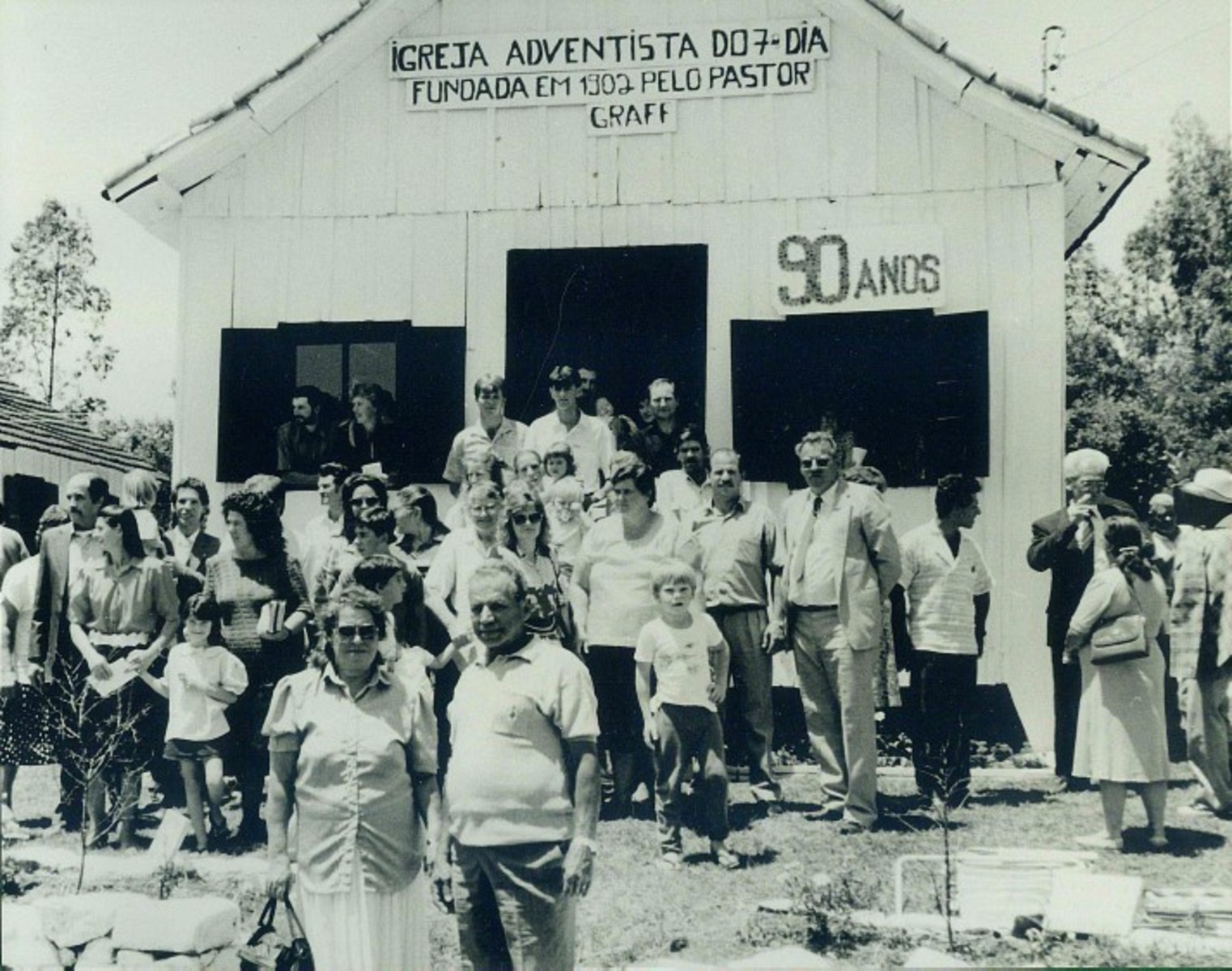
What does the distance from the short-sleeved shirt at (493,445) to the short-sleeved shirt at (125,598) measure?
4.53 ft

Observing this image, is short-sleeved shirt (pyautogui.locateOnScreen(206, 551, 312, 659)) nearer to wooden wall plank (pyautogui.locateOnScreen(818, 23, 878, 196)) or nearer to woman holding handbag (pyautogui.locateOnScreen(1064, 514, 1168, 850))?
wooden wall plank (pyautogui.locateOnScreen(818, 23, 878, 196))

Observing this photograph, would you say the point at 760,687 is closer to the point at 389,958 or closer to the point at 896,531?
the point at 896,531

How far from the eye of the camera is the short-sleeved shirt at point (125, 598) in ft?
17.3

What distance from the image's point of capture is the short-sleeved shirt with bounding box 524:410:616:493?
5191 millimetres

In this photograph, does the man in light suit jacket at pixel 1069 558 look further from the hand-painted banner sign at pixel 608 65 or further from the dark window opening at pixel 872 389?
the hand-painted banner sign at pixel 608 65

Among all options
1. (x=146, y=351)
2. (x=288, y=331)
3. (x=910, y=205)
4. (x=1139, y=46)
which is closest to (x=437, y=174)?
(x=288, y=331)

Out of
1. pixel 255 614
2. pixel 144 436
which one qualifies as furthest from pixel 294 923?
pixel 144 436

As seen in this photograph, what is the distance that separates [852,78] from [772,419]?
1.55 metres

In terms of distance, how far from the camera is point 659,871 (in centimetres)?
475

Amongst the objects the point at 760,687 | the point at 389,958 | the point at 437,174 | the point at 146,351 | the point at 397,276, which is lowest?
the point at 389,958

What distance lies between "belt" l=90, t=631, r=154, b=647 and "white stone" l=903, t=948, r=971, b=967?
3.54 m

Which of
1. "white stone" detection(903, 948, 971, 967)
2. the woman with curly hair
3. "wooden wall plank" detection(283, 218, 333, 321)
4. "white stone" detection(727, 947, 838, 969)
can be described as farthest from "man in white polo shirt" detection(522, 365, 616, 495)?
"white stone" detection(903, 948, 971, 967)

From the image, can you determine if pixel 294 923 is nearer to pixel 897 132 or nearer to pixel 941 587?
pixel 941 587

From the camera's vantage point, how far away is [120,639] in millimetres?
5270
